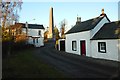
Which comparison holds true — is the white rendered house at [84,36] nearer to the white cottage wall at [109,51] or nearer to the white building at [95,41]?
the white building at [95,41]

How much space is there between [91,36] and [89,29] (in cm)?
112

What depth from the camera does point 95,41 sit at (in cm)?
2561

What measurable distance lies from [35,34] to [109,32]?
38.8 m

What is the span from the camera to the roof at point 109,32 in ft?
74.7

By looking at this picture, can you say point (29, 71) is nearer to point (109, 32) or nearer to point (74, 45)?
point (109, 32)

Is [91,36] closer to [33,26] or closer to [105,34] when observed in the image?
[105,34]

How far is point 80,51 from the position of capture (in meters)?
29.7

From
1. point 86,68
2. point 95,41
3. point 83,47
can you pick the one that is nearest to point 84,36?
point 83,47

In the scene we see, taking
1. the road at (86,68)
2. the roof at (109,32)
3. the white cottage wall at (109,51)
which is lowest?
the road at (86,68)

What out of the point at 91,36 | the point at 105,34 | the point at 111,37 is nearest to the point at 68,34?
the point at 91,36

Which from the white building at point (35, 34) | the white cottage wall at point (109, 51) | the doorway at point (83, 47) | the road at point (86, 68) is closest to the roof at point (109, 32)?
the white cottage wall at point (109, 51)

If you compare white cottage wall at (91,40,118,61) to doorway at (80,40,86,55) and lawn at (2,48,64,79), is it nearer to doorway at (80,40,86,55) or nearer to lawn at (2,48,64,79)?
doorway at (80,40,86,55)

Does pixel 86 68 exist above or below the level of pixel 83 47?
below

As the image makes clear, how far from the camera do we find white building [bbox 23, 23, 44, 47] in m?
57.8
